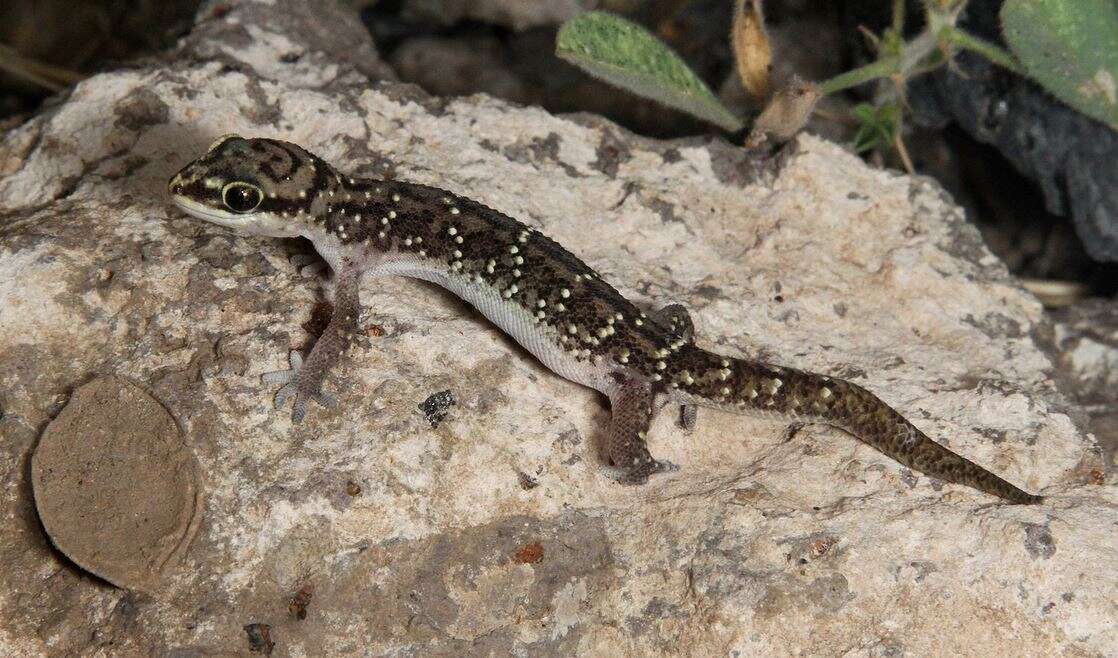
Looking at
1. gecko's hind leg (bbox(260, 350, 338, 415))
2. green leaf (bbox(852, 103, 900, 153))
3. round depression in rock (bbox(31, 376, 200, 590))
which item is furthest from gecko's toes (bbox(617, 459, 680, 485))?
green leaf (bbox(852, 103, 900, 153))

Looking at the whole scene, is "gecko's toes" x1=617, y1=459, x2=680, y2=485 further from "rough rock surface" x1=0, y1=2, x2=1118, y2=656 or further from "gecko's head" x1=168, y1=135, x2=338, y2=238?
"gecko's head" x1=168, y1=135, x2=338, y2=238

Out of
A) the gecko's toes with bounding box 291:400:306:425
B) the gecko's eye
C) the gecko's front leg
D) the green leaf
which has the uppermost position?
the green leaf

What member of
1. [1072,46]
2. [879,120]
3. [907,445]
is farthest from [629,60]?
[907,445]

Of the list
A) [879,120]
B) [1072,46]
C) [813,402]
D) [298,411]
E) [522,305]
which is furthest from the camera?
[879,120]

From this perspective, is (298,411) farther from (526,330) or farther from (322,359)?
(526,330)

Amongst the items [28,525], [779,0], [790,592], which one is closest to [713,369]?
[790,592]

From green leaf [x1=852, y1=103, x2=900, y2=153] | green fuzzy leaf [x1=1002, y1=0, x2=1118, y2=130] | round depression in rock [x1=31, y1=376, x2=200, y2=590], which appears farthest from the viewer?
green leaf [x1=852, y1=103, x2=900, y2=153]
